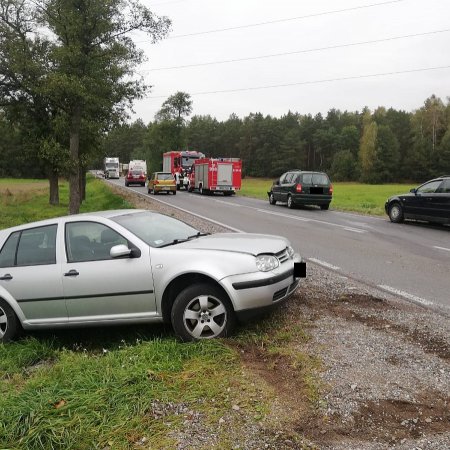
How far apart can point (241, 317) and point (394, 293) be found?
2.94 m

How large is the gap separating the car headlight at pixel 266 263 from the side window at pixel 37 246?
7.57ft

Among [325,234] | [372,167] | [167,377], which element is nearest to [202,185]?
[325,234]

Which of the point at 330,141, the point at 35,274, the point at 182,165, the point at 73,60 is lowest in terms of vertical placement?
the point at 35,274

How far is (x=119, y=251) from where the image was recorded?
4926 mm

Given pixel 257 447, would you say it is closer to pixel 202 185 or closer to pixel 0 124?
pixel 0 124

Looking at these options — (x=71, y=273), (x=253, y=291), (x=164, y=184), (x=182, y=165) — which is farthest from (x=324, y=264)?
(x=182, y=165)

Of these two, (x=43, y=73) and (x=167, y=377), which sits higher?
(x=43, y=73)

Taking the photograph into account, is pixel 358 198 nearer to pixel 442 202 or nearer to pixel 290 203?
pixel 290 203

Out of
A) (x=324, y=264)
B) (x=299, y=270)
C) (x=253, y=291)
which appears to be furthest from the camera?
(x=324, y=264)

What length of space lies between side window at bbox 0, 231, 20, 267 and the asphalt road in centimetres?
496

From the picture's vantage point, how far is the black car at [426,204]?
14.6 meters

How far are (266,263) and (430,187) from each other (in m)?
12.0

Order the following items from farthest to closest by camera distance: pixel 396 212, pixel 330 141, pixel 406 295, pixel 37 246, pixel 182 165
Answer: pixel 330 141, pixel 182 165, pixel 396 212, pixel 406 295, pixel 37 246

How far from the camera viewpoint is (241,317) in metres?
4.75
